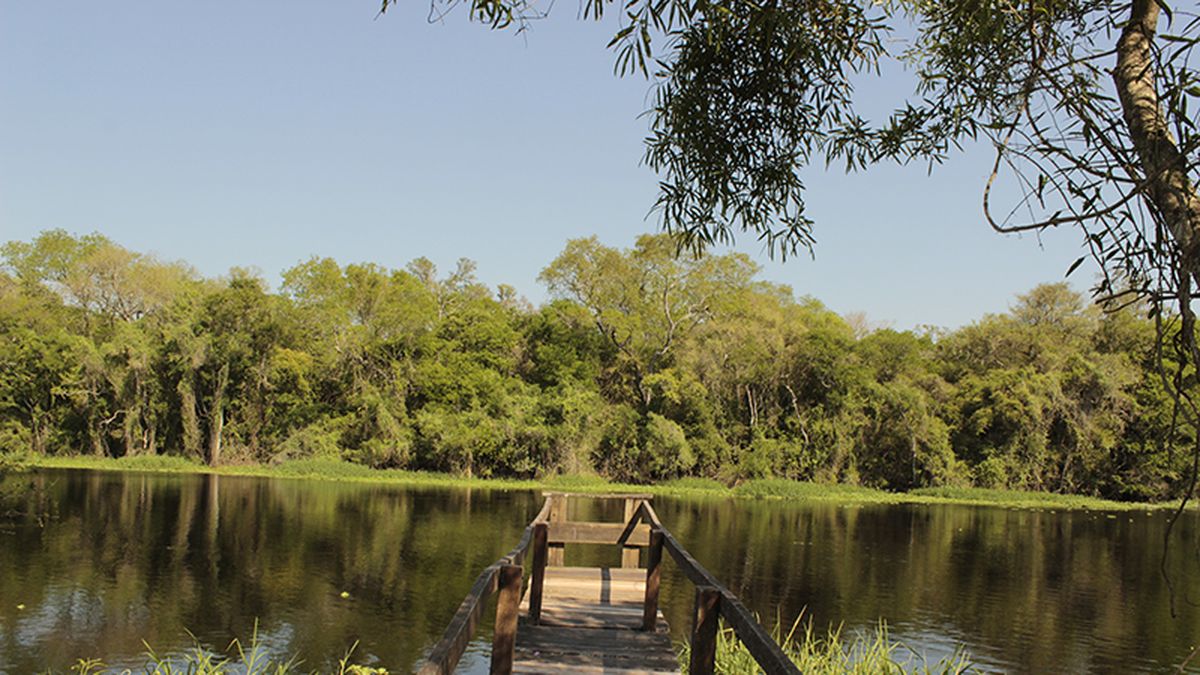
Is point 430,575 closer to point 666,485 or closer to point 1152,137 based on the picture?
A: point 1152,137

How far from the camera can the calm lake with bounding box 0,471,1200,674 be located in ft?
42.7

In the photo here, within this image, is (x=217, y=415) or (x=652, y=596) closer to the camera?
(x=652, y=596)

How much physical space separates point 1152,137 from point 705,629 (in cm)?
288

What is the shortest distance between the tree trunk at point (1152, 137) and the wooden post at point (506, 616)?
307 centimetres

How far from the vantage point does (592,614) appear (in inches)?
283

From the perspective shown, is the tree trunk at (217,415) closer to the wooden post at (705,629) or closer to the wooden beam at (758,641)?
the wooden post at (705,629)

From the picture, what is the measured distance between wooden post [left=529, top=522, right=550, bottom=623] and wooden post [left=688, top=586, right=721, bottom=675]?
86.6 inches

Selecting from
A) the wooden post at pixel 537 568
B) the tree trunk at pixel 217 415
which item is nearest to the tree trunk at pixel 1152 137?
the wooden post at pixel 537 568

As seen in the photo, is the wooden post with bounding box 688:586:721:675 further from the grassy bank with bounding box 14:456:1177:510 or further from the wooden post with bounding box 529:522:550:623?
the grassy bank with bounding box 14:456:1177:510

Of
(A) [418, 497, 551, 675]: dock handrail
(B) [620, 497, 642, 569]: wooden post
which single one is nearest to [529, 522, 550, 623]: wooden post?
(A) [418, 497, 551, 675]: dock handrail

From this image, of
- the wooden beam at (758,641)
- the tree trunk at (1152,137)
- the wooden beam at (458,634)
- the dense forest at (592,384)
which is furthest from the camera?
the dense forest at (592,384)

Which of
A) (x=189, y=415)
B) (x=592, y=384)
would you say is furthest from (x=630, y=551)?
(x=189, y=415)

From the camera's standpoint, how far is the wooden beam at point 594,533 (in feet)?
26.3

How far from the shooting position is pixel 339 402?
4588 cm
